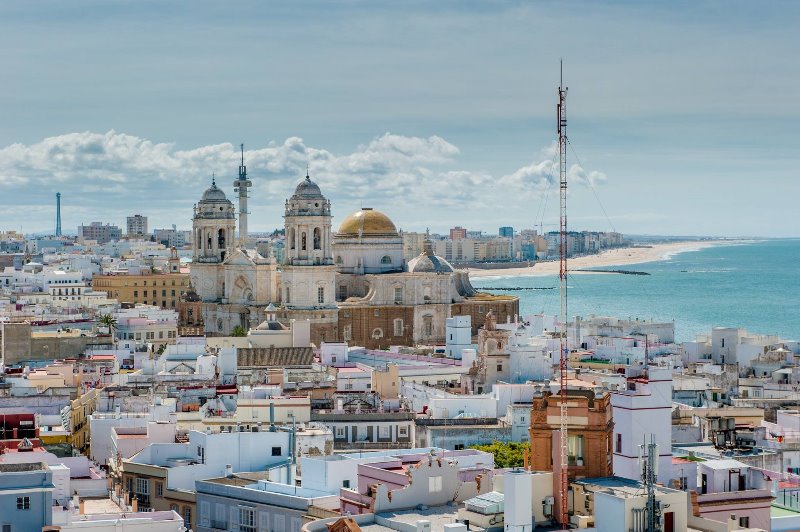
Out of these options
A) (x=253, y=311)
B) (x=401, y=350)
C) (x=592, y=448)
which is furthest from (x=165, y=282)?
(x=592, y=448)

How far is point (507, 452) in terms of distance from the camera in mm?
30922

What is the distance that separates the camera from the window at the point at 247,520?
23.0 metres

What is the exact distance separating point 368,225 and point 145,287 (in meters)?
25.6

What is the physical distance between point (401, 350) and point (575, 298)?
9096cm

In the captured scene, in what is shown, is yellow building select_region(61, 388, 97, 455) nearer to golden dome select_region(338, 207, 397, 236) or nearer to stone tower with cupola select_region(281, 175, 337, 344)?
stone tower with cupola select_region(281, 175, 337, 344)

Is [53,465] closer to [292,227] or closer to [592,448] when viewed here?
[592,448]

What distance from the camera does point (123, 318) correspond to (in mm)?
63438

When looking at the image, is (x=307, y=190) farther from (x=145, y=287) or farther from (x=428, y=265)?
(x=145, y=287)

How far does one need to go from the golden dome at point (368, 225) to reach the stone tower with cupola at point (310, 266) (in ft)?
18.9

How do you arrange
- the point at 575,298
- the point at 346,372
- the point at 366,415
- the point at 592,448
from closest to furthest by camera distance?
the point at 592,448 < the point at 366,415 < the point at 346,372 < the point at 575,298

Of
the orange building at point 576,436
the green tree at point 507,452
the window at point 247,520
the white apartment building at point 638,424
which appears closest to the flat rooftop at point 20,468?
the window at point 247,520

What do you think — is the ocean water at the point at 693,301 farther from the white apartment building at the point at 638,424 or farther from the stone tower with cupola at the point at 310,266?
the white apartment building at the point at 638,424

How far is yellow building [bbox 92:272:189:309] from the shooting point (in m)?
91.7

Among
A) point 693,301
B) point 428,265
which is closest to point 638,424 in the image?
point 428,265
